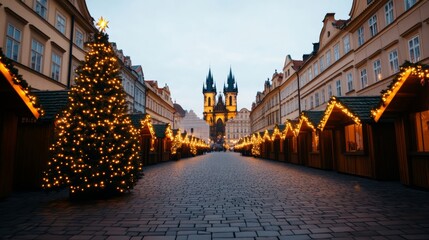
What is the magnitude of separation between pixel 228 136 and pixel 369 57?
347ft

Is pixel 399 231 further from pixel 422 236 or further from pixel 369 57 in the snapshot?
pixel 369 57

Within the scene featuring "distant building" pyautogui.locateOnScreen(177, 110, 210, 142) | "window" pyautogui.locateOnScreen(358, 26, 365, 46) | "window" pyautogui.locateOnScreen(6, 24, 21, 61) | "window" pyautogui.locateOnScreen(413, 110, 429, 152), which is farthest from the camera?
"distant building" pyautogui.locateOnScreen(177, 110, 210, 142)

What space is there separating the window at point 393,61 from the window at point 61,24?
2273cm

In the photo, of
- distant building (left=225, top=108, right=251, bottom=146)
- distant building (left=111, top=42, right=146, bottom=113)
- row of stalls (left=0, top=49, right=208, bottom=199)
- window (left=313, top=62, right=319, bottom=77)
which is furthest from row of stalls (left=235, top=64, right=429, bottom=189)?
distant building (left=225, top=108, right=251, bottom=146)

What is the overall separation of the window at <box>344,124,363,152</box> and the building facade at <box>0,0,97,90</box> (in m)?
17.4

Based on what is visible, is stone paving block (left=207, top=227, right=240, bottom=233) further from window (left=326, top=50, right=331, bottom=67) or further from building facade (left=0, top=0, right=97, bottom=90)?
window (left=326, top=50, right=331, bottom=67)

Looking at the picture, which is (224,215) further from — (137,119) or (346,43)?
(346,43)

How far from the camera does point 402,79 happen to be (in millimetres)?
8039

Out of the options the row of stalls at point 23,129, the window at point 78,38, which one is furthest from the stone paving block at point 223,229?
the window at point 78,38

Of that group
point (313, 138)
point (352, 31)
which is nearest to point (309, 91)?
point (352, 31)

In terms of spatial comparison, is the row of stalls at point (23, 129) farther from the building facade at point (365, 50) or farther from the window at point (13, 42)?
the building facade at point (365, 50)

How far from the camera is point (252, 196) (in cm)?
777

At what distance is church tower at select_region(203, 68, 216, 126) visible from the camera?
5325 inches

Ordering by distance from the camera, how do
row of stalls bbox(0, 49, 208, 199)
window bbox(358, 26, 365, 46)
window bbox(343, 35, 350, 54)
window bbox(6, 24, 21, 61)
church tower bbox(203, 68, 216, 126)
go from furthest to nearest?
1. church tower bbox(203, 68, 216, 126)
2. window bbox(343, 35, 350, 54)
3. window bbox(358, 26, 365, 46)
4. window bbox(6, 24, 21, 61)
5. row of stalls bbox(0, 49, 208, 199)
